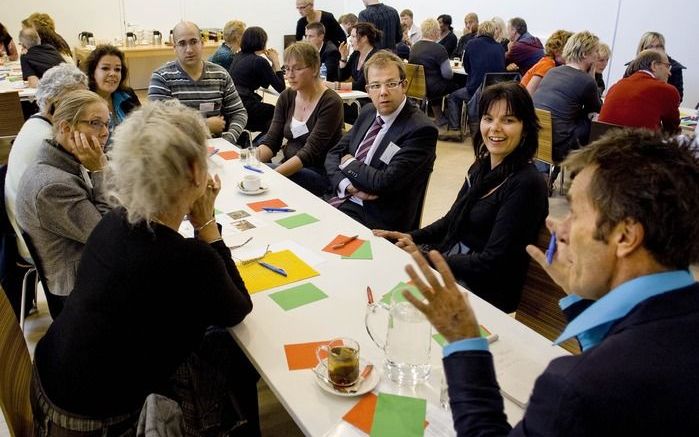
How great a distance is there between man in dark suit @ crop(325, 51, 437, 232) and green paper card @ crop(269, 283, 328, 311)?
3.46 feet

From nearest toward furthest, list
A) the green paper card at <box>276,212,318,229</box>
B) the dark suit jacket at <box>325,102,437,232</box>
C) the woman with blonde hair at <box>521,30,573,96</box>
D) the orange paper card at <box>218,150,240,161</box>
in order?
the green paper card at <box>276,212,318,229</box> < the dark suit jacket at <box>325,102,437,232</box> < the orange paper card at <box>218,150,240,161</box> < the woman with blonde hair at <box>521,30,573,96</box>

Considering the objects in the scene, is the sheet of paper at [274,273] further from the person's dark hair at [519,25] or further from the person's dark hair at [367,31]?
the person's dark hair at [519,25]

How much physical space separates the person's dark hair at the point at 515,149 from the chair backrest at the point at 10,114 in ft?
12.1

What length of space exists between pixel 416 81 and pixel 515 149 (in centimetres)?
429

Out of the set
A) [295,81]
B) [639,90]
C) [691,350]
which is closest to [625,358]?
[691,350]

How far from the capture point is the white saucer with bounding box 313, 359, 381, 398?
1.31 metres

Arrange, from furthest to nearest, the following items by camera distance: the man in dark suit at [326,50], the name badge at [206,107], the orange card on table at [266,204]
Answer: the man in dark suit at [326,50] < the name badge at [206,107] < the orange card on table at [266,204]

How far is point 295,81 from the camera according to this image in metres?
3.44

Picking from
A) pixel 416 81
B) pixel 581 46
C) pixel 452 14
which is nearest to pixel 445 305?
pixel 581 46

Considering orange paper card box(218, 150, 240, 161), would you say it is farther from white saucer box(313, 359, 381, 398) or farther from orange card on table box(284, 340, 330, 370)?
white saucer box(313, 359, 381, 398)

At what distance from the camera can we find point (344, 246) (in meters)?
2.08

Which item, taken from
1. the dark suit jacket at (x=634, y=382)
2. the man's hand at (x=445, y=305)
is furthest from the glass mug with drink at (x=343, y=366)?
the dark suit jacket at (x=634, y=382)

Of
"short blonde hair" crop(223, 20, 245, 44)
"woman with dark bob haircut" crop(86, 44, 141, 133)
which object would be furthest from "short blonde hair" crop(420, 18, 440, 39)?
"woman with dark bob haircut" crop(86, 44, 141, 133)

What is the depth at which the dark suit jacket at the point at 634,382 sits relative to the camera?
82cm
